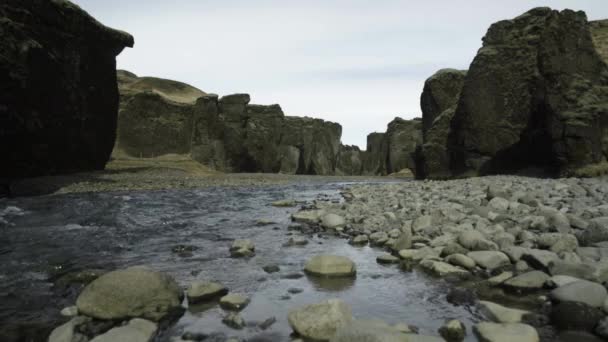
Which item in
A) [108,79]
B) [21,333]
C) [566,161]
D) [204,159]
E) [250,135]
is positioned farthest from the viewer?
[250,135]

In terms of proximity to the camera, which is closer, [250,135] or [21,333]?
[21,333]

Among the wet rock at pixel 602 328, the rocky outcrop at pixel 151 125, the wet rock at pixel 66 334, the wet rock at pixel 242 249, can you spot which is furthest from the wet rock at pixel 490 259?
the rocky outcrop at pixel 151 125

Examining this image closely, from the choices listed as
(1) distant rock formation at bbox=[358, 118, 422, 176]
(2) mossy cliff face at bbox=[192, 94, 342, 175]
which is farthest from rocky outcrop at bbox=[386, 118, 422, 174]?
(2) mossy cliff face at bbox=[192, 94, 342, 175]

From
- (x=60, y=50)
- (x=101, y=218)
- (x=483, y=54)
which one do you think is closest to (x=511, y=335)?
(x=101, y=218)

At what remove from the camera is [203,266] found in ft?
21.3

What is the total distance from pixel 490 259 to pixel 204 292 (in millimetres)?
3722

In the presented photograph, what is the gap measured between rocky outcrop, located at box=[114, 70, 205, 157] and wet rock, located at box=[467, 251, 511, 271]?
2022 inches

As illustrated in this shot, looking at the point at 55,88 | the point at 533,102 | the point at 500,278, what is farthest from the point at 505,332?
the point at 55,88

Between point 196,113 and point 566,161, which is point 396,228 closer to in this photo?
point 566,161

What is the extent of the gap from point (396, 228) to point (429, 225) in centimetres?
75

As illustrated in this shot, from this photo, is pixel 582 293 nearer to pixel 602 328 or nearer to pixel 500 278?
pixel 602 328

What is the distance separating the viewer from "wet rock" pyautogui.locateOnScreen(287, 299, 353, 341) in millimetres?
3742

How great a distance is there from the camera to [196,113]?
52.8m

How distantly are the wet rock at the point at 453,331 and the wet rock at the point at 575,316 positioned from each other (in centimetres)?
85
